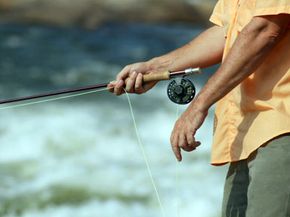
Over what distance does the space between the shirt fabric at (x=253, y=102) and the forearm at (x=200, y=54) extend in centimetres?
16

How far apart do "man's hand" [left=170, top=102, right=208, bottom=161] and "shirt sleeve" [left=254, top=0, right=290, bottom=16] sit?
0.30 meters

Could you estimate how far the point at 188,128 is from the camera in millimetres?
2289

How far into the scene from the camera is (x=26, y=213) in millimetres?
5211

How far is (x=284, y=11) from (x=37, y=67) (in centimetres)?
696

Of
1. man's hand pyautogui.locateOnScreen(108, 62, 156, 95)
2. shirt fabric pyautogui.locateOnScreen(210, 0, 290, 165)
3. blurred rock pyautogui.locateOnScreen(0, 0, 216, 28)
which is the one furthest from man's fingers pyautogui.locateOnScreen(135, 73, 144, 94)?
blurred rock pyautogui.locateOnScreen(0, 0, 216, 28)

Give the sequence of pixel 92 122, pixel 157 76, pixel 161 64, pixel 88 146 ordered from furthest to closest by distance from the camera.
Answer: pixel 92 122
pixel 88 146
pixel 161 64
pixel 157 76

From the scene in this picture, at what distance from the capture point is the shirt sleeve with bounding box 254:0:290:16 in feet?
7.06

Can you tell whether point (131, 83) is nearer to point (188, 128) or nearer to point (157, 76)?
point (157, 76)

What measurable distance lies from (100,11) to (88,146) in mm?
4004

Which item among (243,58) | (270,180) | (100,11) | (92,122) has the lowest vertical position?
(270,180)

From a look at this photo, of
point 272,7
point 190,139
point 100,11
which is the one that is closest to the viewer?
point 272,7

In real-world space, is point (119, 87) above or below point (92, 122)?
below

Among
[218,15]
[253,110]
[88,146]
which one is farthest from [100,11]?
[253,110]

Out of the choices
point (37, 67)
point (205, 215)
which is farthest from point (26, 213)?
point (37, 67)
